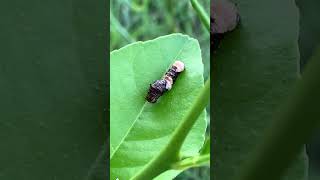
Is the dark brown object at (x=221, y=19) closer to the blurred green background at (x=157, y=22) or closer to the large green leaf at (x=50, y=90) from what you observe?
the large green leaf at (x=50, y=90)

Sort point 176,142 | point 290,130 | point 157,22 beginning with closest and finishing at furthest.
Answer: point 290,130 → point 176,142 → point 157,22

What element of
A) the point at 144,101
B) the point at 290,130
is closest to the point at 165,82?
the point at 144,101

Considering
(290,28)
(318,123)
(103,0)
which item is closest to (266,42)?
(290,28)

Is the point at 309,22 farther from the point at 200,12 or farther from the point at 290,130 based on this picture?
the point at 290,130

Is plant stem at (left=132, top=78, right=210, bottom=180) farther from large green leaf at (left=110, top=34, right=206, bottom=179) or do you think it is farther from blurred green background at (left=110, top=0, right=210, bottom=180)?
blurred green background at (left=110, top=0, right=210, bottom=180)

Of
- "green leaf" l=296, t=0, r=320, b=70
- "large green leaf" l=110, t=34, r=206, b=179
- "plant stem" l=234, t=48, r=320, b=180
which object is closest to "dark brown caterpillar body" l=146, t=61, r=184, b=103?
"large green leaf" l=110, t=34, r=206, b=179

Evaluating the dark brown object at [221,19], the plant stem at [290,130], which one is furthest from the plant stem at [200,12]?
the plant stem at [290,130]

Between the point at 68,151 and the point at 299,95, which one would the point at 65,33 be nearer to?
the point at 68,151
